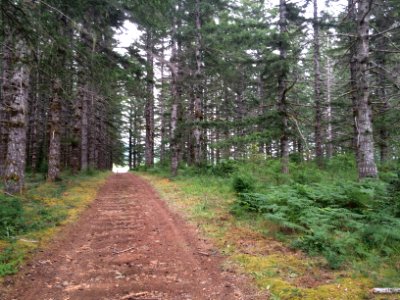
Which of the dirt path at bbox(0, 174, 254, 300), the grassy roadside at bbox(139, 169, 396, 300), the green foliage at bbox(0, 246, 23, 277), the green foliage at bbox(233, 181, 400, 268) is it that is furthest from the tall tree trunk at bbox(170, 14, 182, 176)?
the green foliage at bbox(0, 246, 23, 277)

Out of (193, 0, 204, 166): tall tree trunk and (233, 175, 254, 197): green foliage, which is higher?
(193, 0, 204, 166): tall tree trunk

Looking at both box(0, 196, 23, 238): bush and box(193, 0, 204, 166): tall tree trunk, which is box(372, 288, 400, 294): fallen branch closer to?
box(0, 196, 23, 238): bush

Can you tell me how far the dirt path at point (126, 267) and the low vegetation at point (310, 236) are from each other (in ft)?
2.08

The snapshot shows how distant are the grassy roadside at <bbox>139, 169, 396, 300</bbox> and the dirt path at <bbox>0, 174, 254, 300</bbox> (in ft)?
1.39

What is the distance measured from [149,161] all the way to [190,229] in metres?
25.3

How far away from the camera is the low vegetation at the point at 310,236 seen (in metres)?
5.07

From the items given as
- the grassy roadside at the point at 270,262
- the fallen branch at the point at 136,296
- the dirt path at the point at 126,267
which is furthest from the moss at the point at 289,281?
the fallen branch at the point at 136,296

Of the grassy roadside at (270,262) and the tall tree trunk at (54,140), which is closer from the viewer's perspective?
the grassy roadside at (270,262)

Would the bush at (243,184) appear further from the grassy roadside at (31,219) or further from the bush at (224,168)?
the bush at (224,168)

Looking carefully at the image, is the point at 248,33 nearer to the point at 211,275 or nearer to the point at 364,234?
the point at 364,234

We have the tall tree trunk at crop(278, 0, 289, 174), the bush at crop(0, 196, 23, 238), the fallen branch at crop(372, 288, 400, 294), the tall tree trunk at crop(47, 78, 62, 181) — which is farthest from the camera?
the tall tree trunk at crop(47, 78, 62, 181)

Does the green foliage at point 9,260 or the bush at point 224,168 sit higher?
the bush at point 224,168

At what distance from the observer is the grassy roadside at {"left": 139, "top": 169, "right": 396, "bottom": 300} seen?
480 centimetres

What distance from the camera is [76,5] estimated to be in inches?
412
